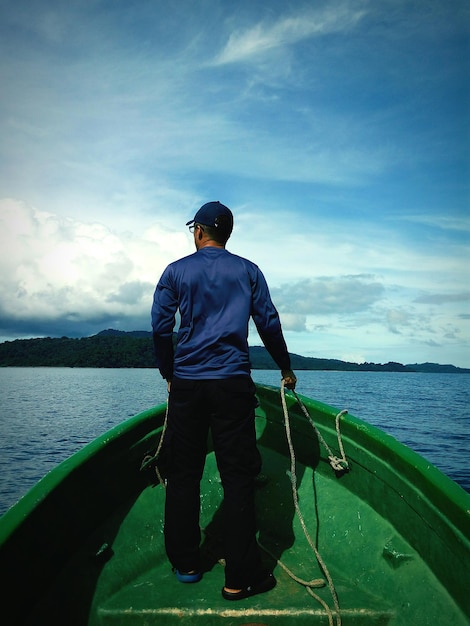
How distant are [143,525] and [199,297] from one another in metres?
2.04

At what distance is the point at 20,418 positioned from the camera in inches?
1383

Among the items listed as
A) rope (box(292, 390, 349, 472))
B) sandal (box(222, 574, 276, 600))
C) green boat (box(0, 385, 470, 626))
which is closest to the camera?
green boat (box(0, 385, 470, 626))

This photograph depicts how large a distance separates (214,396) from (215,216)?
4.33ft

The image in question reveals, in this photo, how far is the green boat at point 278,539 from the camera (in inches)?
108

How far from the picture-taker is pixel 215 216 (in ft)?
10.8

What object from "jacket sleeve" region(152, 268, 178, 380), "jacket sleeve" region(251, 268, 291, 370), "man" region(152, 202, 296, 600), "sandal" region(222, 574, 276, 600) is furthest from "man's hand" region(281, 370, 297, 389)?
"sandal" region(222, 574, 276, 600)

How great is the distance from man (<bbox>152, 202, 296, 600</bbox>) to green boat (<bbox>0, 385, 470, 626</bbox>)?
0.29 meters

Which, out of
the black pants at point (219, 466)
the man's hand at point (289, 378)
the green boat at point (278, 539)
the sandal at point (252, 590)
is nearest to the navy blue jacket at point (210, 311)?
the black pants at point (219, 466)

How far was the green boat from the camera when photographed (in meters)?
2.74

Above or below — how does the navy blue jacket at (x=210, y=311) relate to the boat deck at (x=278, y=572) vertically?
above

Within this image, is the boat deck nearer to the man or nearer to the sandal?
the sandal

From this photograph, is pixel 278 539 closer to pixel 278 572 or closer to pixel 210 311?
pixel 278 572

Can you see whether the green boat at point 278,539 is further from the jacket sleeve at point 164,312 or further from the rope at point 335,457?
the jacket sleeve at point 164,312

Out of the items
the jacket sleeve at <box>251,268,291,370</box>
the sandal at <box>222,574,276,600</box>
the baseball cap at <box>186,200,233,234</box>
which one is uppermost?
the baseball cap at <box>186,200,233,234</box>
